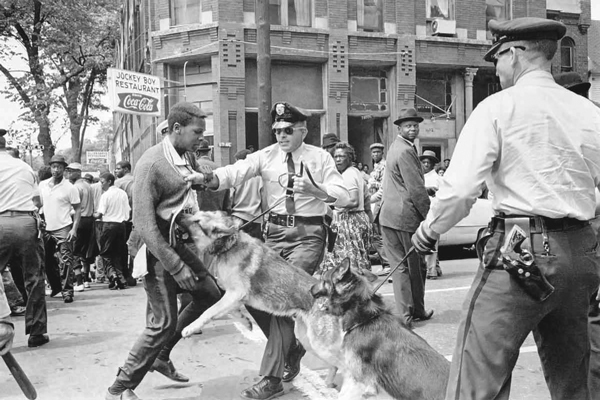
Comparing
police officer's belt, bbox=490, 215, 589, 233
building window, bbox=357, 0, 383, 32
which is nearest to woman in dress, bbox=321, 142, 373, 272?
police officer's belt, bbox=490, 215, 589, 233

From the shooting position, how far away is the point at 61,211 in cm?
883

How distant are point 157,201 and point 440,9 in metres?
18.7

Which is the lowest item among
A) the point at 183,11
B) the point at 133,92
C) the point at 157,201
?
the point at 157,201

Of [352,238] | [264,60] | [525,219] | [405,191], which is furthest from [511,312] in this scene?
[264,60]

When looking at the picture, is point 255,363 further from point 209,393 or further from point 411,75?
point 411,75

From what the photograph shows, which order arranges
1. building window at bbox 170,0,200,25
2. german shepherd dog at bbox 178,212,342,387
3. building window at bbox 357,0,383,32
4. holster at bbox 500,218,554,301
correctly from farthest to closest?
1. building window at bbox 357,0,383,32
2. building window at bbox 170,0,200,25
3. german shepherd dog at bbox 178,212,342,387
4. holster at bbox 500,218,554,301

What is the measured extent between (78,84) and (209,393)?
26.4 m

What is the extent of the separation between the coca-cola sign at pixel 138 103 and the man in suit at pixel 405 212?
1084cm

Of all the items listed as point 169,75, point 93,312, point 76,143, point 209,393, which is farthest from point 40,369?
point 76,143

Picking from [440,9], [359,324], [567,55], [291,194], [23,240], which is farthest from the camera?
[567,55]

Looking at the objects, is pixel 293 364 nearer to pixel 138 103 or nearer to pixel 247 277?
pixel 247 277

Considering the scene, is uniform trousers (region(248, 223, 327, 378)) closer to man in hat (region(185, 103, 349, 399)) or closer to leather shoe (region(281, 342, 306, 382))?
man in hat (region(185, 103, 349, 399))

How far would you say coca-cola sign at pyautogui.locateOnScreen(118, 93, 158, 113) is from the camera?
1524cm

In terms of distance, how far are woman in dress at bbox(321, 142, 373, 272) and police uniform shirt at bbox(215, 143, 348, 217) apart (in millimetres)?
2715
